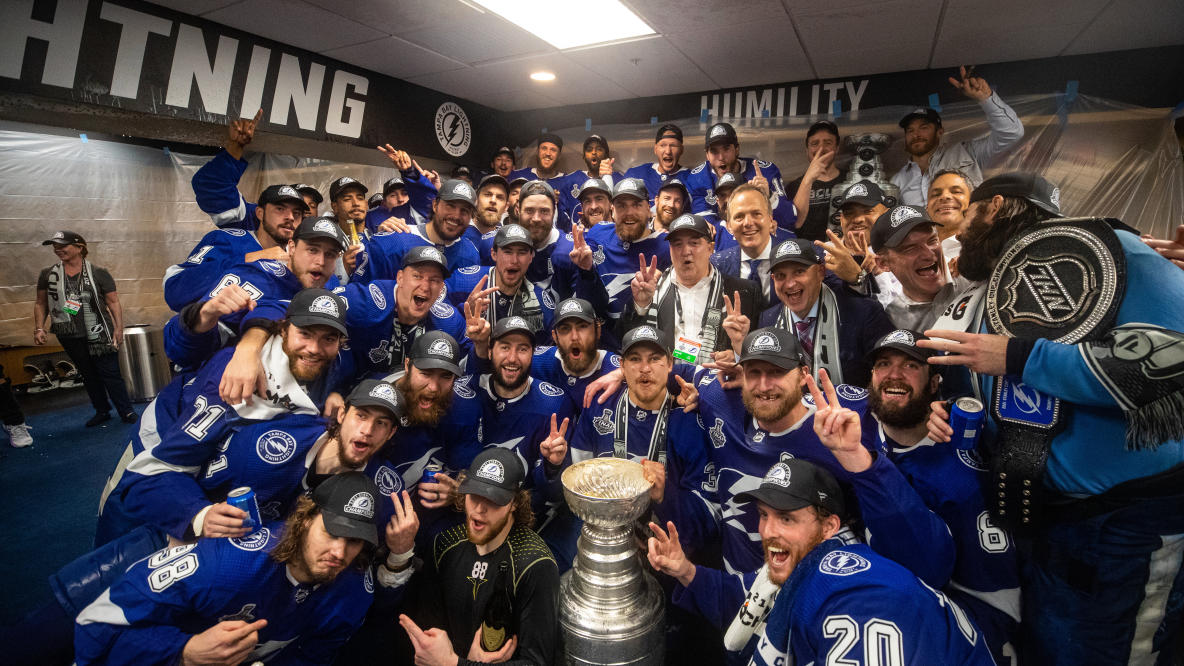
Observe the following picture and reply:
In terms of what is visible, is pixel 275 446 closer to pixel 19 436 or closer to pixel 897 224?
pixel 897 224

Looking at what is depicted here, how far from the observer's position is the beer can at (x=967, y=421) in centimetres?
192

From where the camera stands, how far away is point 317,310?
9.35 ft

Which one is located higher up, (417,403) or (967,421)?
(967,421)

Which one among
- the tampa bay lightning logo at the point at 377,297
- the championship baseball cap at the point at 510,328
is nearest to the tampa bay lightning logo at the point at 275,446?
the tampa bay lightning logo at the point at 377,297

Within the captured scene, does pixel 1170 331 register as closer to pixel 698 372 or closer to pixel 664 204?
pixel 698 372

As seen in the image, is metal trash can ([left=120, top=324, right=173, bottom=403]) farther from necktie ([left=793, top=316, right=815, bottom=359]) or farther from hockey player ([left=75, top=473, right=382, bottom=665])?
necktie ([left=793, top=316, right=815, bottom=359])

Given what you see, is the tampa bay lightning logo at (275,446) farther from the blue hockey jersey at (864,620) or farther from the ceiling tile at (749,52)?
the ceiling tile at (749,52)

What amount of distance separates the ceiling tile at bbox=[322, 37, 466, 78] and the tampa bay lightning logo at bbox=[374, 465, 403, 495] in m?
3.90

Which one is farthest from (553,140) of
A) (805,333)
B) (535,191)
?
(805,333)

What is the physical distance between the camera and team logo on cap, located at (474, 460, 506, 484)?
266cm

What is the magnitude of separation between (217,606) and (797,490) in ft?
7.83

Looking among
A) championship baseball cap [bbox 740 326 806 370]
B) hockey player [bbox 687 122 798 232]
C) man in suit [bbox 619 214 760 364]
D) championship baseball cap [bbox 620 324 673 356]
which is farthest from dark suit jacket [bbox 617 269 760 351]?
hockey player [bbox 687 122 798 232]

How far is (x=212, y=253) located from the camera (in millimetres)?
3666

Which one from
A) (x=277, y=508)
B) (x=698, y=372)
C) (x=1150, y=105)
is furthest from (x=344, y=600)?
(x=1150, y=105)
